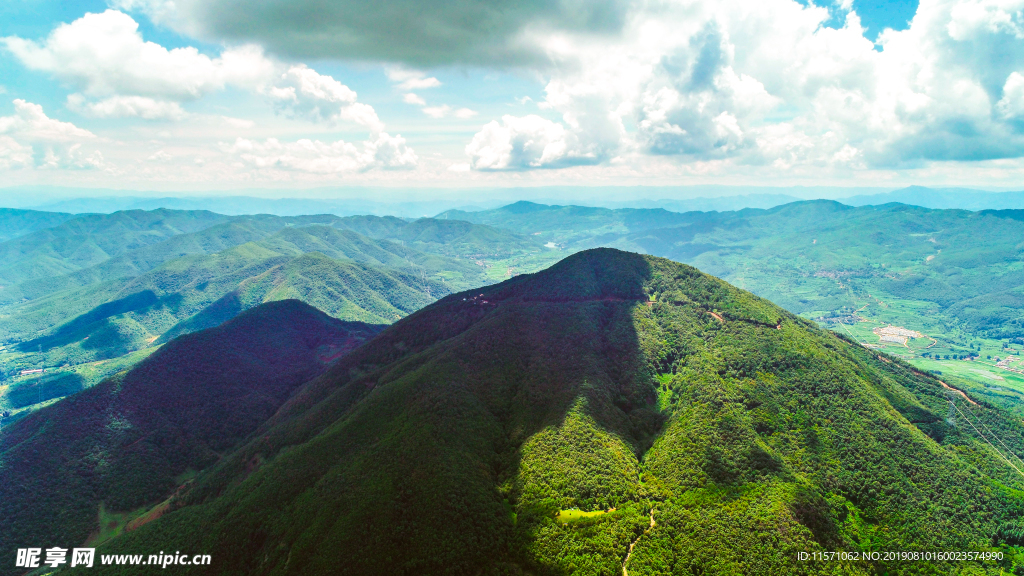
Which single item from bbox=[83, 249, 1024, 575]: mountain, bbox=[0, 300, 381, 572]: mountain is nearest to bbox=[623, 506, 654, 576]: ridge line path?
bbox=[83, 249, 1024, 575]: mountain

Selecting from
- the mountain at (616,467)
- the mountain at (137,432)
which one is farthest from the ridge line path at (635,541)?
the mountain at (137,432)

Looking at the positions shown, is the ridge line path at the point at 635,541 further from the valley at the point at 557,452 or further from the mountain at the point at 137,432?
the mountain at the point at 137,432

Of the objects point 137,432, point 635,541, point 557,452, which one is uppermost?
point 557,452

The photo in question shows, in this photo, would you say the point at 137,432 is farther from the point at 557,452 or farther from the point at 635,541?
the point at 635,541

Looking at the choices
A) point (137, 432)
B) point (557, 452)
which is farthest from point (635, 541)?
point (137, 432)

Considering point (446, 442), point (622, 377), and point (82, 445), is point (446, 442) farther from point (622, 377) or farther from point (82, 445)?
point (82, 445)

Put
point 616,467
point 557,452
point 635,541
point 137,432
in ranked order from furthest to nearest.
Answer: point 137,432 < point 557,452 < point 616,467 < point 635,541

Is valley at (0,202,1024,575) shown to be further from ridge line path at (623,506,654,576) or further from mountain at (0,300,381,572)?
mountain at (0,300,381,572)
